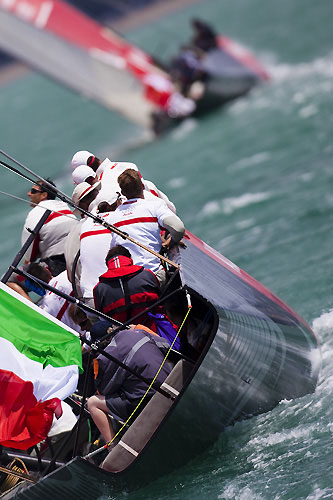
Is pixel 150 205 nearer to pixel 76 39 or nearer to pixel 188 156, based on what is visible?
pixel 188 156

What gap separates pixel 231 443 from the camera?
5.73m

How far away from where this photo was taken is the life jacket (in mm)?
5344

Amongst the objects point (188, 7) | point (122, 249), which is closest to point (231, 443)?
point (122, 249)

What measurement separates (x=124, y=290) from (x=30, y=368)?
65 cm

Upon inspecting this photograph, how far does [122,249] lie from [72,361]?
0.67 meters

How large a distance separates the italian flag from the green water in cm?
73

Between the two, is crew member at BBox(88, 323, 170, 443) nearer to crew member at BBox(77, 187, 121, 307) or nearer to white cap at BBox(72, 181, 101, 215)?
crew member at BBox(77, 187, 121, 307)

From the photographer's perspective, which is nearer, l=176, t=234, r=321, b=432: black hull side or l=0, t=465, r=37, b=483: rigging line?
l=0, t=465, r=37, b=483: rigging line

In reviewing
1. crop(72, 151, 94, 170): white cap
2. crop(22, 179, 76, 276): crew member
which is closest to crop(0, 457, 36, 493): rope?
crop(22, 179, 76, 276): crew member

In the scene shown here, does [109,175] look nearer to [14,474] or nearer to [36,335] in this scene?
[36,335]

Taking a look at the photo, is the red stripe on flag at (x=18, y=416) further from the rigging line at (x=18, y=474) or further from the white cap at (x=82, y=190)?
the white cap at (x=82, y=190)

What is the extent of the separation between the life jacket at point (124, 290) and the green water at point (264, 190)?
819 millimetres

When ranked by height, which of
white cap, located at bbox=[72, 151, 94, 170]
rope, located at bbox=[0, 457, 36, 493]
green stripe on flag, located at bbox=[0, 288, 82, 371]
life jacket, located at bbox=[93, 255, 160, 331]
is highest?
white cap, located at bbox=[72, 151, 94, 170]

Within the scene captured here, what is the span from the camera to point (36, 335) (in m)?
5.29
